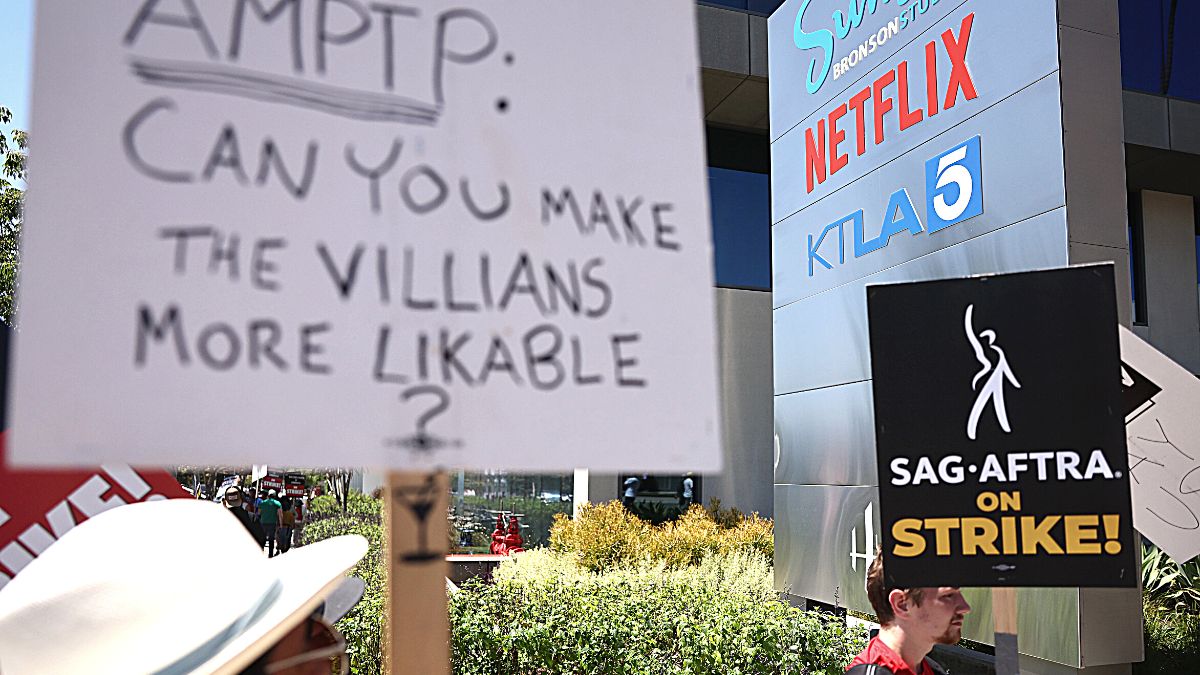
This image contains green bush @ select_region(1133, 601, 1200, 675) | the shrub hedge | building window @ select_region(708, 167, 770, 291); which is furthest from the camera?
building window @ select_region(708, 167, 770, 291)

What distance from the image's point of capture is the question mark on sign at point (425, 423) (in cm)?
111

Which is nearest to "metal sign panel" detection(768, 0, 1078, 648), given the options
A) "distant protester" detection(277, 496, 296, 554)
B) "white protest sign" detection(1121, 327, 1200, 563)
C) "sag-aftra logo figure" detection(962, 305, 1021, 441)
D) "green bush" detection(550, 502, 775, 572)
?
"white protest sign" detection(1121, 327, 1200, 563)

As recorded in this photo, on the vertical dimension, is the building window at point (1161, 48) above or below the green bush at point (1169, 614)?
above

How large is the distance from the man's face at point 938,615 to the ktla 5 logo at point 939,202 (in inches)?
139

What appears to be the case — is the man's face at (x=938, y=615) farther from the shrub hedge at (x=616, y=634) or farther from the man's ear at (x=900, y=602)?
the shrub hedge at (x=616, y=634)

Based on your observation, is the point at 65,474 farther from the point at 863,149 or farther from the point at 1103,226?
the point at 863,149

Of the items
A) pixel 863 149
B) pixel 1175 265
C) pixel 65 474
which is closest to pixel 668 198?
pixel 65 474

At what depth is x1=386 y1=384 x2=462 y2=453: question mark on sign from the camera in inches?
43.7

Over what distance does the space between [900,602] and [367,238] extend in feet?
8.35

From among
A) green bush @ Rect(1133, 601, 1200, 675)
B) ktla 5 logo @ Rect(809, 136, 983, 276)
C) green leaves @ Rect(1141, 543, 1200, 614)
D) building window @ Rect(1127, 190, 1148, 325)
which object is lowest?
green bush @ Rect(1133, 601, 1200, 675)

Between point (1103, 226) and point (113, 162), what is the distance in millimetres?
5459

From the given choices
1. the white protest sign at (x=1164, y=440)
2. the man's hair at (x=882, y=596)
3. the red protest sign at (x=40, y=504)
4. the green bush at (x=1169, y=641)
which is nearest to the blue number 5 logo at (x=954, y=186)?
the white protest sign at (x=1164, y=440)

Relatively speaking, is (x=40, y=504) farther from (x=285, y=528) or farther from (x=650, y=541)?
(x=285, y=528)

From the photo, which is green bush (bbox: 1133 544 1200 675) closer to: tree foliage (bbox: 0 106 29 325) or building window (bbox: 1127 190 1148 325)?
building window (bbox: 1127 190 1148 325)
